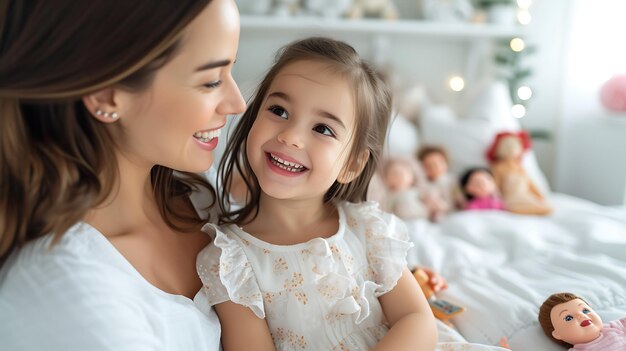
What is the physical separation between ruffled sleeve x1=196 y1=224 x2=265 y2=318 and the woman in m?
0.04

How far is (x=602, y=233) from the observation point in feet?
5.65

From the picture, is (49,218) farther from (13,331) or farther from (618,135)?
(618,135)

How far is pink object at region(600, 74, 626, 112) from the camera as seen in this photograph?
8.47 feet

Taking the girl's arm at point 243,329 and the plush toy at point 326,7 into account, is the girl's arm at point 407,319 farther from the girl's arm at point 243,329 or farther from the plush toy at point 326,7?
the plush toy at point 326,7

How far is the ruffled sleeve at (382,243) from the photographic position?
110 centimetres

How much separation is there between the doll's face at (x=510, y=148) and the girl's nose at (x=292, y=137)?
1819mm

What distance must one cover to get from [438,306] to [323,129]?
1.80 feet

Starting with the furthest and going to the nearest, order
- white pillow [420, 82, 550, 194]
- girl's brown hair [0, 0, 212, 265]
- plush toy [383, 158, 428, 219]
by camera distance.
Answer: white pillow [420, 82, 550, 194] → plush toy [383, 158, 428, 219] → girl's brown hair [0, 0, 212, 265]

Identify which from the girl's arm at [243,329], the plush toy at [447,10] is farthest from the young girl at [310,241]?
the plush toy at [447,10]

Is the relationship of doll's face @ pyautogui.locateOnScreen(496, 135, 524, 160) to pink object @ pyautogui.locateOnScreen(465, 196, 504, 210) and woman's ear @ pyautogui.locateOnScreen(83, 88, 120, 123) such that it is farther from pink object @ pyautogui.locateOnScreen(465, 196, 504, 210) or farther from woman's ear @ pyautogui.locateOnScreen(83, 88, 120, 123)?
woman's ear @ pyautogui.locateOnScreen(83, 88, 120, 123)

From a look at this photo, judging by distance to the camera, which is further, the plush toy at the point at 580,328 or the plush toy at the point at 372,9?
the plush toy at the point at 372,9

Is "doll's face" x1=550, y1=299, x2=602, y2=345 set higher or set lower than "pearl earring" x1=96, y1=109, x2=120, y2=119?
lower

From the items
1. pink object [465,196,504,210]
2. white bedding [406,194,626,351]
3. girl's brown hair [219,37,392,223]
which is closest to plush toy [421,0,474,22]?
pink object [465,196,504,210]

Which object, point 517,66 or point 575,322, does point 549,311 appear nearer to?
point 575,322
